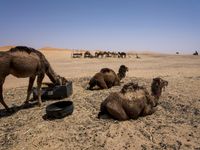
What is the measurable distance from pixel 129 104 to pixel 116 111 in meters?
0.44

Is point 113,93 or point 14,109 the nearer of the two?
point 113,93

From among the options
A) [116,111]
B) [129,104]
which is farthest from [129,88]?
[116,111]

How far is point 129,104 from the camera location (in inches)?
328

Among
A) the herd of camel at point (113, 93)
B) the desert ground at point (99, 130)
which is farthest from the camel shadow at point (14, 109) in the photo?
the herd of camel at point (113, 93)

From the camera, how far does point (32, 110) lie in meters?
10.0

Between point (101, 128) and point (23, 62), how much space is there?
3900 mm

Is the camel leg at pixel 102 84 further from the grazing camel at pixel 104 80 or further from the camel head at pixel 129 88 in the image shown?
the camel head at pixel 129 88

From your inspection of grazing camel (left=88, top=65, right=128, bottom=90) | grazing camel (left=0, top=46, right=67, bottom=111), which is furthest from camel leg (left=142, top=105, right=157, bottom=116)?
grazing camel (left=88, top=65, right=128, bottom=90)

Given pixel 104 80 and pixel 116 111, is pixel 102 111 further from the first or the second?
pixel 104 80

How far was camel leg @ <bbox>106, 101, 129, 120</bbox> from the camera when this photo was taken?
823 centimetres

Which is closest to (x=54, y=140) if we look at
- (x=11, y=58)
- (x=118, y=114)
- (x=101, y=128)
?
(x=101, y=128)

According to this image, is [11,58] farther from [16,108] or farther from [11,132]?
[11,132]

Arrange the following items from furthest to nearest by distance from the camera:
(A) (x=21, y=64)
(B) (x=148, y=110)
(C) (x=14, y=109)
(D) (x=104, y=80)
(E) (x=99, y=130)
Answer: (D) (x=104, y=80) → (C) (x=14, y=109) → (A) (x=21, y=64) → (B) (x=148, y=110) → (E) (x=99, y=130)

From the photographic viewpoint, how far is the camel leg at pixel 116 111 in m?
8.23
